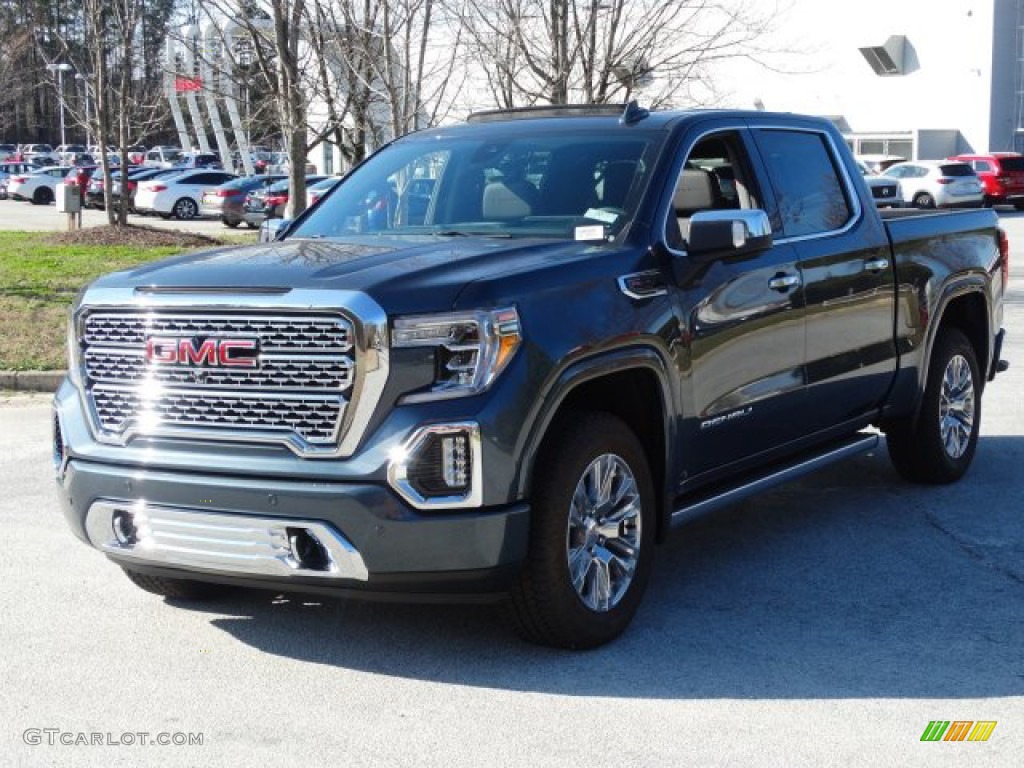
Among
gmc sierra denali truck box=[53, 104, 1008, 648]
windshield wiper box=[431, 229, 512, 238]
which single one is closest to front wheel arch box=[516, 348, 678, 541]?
gmc sierra denali truck box=[53, 104, 1008, 648]

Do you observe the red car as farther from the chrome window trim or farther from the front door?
the chrome window trim

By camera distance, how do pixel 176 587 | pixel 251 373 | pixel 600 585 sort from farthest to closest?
pixel 176 587, pixel 600 585, pixel 251 373

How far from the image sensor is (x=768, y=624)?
5.64m

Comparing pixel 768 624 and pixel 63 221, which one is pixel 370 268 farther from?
pixel 63 221

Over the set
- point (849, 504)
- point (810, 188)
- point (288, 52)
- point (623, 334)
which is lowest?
point (849, 504)

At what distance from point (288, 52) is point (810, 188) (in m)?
8.81

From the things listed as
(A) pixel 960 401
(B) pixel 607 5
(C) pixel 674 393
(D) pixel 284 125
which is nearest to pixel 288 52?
(D) pixel 284 125

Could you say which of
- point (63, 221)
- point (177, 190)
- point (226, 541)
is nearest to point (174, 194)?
point (177, 190)

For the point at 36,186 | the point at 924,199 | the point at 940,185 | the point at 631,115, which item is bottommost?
the point at 924,199

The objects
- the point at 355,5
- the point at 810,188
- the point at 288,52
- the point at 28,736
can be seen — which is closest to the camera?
the point at 28,736

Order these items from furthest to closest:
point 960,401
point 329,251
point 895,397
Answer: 1. point 960,401
2. point 895,397
3. point 329,251

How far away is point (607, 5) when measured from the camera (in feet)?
55.4

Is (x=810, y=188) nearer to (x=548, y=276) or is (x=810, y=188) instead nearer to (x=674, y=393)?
(x=674, y=393)

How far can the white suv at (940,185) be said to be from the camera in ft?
132
